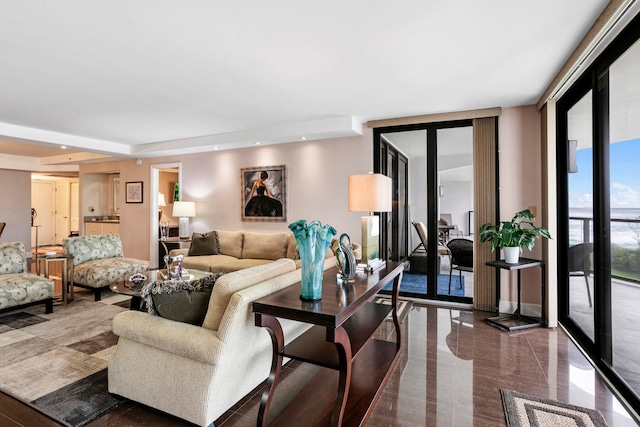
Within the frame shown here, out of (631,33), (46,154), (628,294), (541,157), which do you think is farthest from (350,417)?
(46,154)

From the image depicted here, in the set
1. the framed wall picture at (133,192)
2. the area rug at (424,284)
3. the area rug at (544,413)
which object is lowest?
the area rug at (544,413)

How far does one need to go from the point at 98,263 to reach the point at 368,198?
14.0ft

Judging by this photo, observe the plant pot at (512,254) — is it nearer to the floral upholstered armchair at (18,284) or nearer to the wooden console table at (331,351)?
the wooden console table at (331,351)

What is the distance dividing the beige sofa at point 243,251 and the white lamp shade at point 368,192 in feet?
7.33

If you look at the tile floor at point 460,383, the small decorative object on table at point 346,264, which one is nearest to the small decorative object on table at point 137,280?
the tile floor at point 460,383

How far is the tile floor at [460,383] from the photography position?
6.42ft

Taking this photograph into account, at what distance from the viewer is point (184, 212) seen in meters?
6.02

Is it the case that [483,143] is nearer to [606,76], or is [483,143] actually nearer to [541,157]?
[541,157]

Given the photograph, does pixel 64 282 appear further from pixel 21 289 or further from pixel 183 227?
pixel 183 227

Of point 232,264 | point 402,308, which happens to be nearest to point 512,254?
point 402,308

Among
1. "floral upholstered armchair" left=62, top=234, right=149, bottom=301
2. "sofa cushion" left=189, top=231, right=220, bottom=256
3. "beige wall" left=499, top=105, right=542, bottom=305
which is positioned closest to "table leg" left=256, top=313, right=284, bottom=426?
"beige wall" left=499, top=105, right=542, bottom=305

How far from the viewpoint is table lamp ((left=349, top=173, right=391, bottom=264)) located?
2609mm

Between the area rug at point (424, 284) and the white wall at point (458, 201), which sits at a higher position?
the white wall at point (458, 201)

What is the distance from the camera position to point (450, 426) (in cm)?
192
